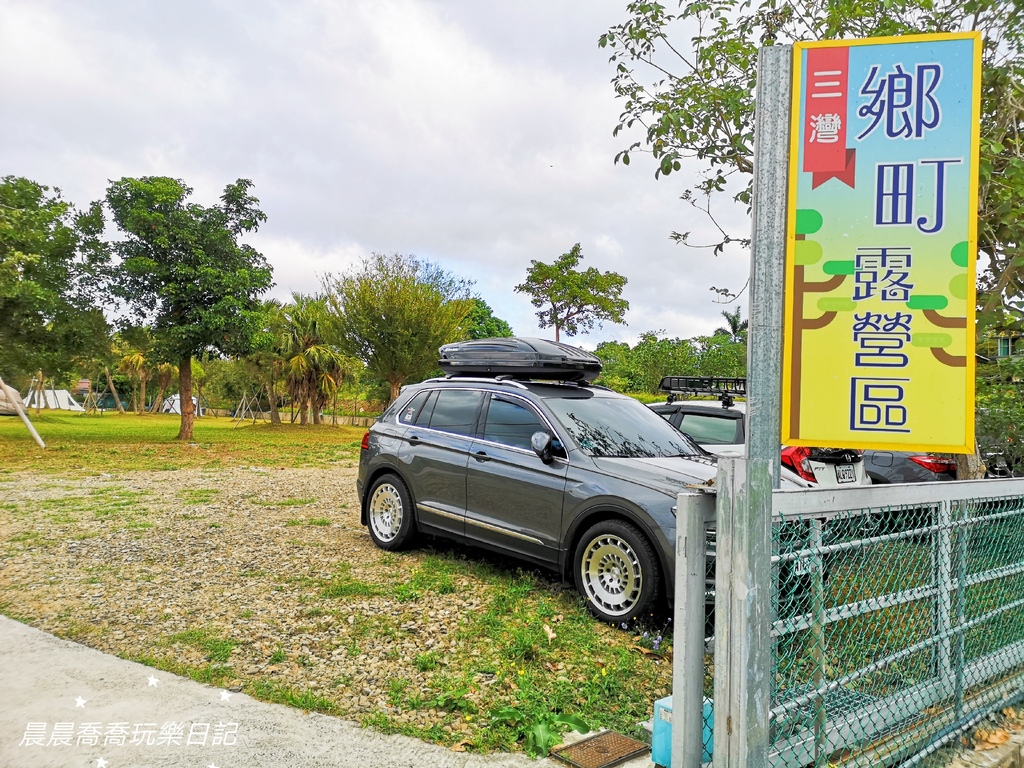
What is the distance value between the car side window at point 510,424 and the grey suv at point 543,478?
0.04ft

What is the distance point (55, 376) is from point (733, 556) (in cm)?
2356

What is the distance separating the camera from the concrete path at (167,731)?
315 cm

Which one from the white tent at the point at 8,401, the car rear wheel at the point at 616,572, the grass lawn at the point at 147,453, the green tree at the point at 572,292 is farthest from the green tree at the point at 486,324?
the car rear wheel at the point at 616,572

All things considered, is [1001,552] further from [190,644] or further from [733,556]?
[190,644]

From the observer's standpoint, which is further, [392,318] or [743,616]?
[392,318]

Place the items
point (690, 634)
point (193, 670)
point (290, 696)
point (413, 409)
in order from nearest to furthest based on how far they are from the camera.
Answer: point (690, 634)
point (290, 696)
point (193, 670)
point (413, 409)

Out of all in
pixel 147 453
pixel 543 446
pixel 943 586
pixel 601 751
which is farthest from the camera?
pixel 147 453

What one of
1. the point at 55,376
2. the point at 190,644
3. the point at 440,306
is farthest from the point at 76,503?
the point at 440,306

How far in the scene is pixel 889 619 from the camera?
2.87 m

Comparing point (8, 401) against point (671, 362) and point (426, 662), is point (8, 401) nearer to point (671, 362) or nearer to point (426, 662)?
point (426, 662)

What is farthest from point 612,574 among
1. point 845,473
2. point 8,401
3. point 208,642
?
point 8,401

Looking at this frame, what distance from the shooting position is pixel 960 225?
9.11ft

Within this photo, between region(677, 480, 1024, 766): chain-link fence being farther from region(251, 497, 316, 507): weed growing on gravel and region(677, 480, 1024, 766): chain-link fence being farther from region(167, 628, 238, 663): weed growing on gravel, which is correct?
region(251, 497, 316, 507): weed growing on gravel

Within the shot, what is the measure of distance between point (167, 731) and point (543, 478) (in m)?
3.05
